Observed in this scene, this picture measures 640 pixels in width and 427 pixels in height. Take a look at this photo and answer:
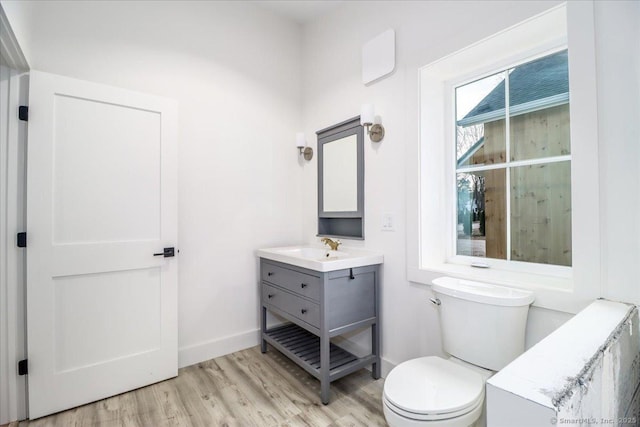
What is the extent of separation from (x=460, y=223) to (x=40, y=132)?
2.59m

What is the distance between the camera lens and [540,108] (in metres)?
1.61

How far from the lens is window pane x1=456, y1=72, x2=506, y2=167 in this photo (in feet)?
5.82

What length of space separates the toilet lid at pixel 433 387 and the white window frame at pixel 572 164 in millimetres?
472

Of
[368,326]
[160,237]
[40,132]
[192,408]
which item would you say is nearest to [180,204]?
[160,237]

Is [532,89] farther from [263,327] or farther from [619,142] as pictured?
[263,327]

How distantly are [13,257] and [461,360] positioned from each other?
2.47 m

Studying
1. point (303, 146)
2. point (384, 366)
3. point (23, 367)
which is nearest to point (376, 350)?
point (384, 366)

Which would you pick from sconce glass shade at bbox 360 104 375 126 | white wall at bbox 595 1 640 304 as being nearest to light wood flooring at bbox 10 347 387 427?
white wall at bbox 595 1 640 304

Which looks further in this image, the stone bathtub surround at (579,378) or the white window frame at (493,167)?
the white window frame at (493,167)

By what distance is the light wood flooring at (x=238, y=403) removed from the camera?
167cm

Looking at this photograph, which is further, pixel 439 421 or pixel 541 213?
pixel 541 213

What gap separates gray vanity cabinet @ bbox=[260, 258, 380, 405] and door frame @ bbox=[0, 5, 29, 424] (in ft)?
4.86

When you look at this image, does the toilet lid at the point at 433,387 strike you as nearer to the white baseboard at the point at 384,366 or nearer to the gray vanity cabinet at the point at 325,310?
the gray vanity cabinet at the point at 325,310

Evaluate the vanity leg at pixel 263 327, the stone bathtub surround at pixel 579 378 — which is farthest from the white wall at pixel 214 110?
the stone bathtub surround at pixel 579 378
